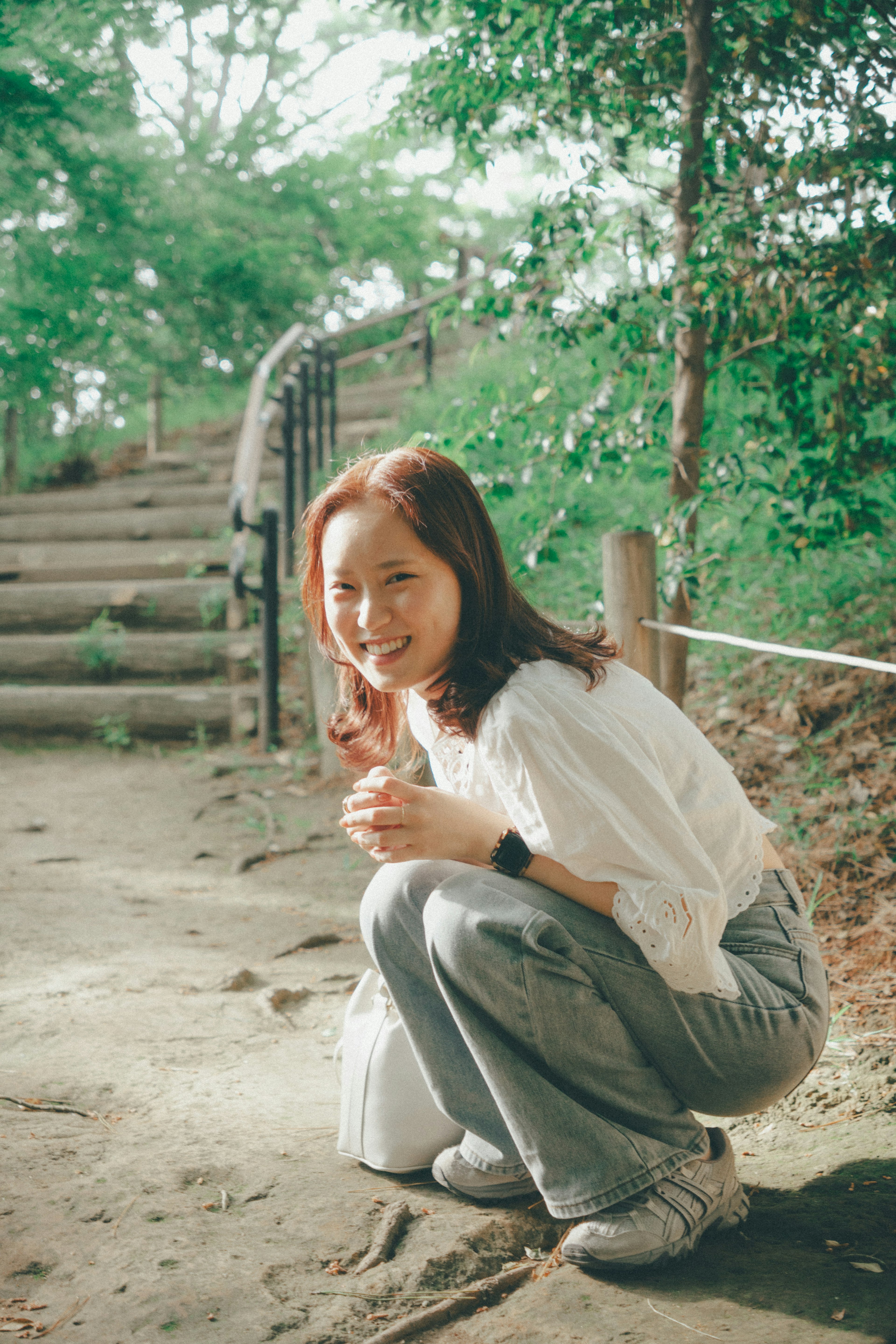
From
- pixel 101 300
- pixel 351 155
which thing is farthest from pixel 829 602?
pixel 351 155

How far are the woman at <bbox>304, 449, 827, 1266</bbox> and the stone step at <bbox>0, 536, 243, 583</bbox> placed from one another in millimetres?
4560

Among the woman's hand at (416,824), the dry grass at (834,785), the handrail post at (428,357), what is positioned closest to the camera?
the woman's hand at (416,824)

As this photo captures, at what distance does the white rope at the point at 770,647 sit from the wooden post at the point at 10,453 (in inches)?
249

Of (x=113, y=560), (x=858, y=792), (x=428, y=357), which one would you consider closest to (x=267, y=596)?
(x=113, y=560)

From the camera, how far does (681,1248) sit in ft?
4.64

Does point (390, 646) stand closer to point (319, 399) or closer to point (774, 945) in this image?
point (774, 945)

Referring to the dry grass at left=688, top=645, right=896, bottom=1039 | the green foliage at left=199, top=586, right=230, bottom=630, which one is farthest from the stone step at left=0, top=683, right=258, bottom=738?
the dry grass at left=688, top=645, right=896, bottom=1039

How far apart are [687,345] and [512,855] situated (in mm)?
1881

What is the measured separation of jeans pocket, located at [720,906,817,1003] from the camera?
4.91 feet

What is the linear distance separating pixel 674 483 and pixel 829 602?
1.53 meters

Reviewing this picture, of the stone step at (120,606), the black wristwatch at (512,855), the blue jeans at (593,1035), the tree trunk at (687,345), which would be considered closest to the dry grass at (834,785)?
the tree trunk at (687,345)

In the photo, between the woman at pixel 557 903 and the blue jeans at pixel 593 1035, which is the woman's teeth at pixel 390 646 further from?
the blue jeans at pixel 593 1035

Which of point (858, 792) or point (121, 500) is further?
point (121, 500)

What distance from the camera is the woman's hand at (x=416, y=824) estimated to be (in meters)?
1.41
